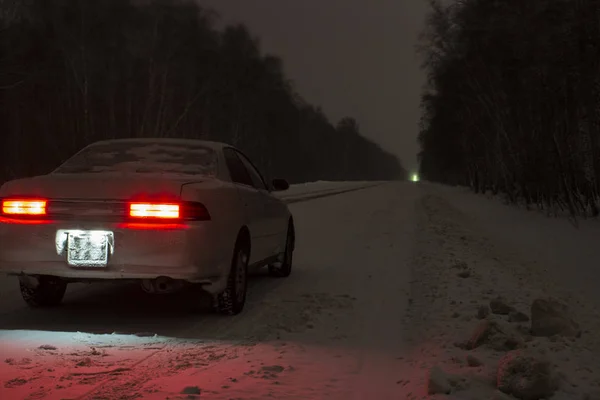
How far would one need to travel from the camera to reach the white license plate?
4.65 m

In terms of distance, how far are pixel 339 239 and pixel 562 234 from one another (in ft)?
16.5

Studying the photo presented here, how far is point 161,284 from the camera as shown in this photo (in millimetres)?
4840

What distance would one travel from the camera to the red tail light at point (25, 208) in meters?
4.75

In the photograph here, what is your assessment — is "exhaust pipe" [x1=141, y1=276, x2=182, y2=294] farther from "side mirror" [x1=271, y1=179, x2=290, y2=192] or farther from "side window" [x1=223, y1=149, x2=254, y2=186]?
A: "side mirror" [x1=271, y1=179, x2=290, y2=192]

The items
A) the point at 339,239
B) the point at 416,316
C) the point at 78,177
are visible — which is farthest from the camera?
the point at 339,239

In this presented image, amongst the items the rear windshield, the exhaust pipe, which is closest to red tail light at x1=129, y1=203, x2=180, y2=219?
the exhaust pipe

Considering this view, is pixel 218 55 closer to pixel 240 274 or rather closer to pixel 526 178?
pixel 526 178

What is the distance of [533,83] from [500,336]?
15.8 metres

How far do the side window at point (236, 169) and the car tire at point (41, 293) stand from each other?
1883mm

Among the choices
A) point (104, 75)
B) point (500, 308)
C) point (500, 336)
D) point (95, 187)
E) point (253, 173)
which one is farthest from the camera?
point (104, 75)

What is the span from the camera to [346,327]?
5129 mm

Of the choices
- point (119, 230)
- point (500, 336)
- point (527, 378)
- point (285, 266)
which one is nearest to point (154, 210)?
point (119, 230)

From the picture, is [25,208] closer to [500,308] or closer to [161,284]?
[161,284]

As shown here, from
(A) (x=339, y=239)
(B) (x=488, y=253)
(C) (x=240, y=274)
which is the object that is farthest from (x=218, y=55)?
(C) (x=240, y=274)
